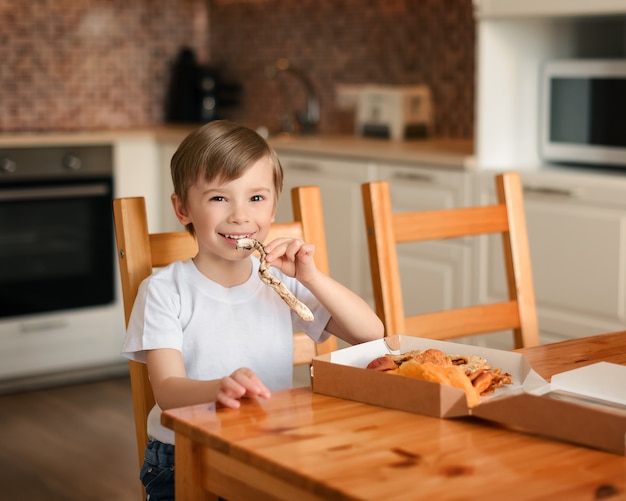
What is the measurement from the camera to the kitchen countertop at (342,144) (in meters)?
3.08

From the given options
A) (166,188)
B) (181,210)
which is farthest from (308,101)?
(181,210)

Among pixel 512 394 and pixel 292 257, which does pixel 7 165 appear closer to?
pixel 292 257

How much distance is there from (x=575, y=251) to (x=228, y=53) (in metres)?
2.47

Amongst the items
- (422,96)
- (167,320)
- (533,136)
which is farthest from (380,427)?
(422,96)

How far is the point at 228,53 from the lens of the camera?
185 inches

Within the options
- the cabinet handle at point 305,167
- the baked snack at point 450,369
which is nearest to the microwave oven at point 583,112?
the cabinet handle at point 305,167

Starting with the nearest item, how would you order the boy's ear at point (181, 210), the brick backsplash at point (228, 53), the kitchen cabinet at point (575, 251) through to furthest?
1. the boy's ear at point (181, 210)
2. the kitchen cabinet at point (575, 251)
3. the brick backsplash at point (228, 53)

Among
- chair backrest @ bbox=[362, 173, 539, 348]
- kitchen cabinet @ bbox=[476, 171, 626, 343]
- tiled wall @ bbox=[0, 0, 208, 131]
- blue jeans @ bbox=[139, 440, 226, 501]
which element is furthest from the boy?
tiled wall @ bbox=[0, 0, 208, 131]

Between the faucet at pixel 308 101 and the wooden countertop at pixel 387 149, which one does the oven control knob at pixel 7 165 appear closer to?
the wooden countertop at pixel 387 149

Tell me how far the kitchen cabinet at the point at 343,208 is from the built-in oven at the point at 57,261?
830mm

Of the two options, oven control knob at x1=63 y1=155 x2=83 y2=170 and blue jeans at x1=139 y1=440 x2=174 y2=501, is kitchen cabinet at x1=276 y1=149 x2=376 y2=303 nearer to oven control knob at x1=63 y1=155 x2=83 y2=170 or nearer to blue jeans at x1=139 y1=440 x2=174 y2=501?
oven control knob at x1=63 y1=155 x2=83 y2=170

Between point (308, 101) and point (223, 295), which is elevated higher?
point (308, 101)

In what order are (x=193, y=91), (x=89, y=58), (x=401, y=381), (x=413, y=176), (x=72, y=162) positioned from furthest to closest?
(x=193, y=91) → (x=89, y=58) → (x=72, y=162) → (x=413, y=176) → (x=401, y=381)

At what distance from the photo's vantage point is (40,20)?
4238 millimetres
